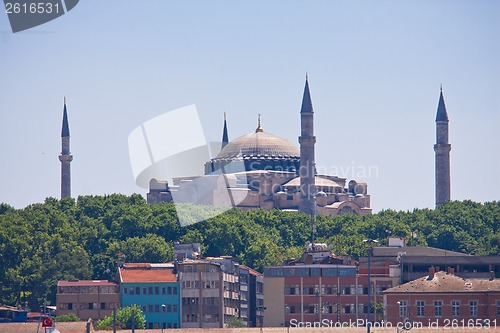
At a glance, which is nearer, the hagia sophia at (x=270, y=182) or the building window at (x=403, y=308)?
the building window at (x=403, y=308)

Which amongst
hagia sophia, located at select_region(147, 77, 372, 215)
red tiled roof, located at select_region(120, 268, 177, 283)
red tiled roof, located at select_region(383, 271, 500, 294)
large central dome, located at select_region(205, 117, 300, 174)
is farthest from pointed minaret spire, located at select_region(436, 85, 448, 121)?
red tiled roof, located at select_region(383, 271, 500, 294)

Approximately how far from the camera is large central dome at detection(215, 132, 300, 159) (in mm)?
183125

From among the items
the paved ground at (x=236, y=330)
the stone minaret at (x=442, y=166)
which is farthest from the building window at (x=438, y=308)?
the stone minaret at (x=442, y=166)

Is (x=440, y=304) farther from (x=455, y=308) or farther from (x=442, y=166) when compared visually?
(x=442, y=166)

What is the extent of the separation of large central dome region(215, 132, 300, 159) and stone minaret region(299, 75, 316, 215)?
1288 centimetres

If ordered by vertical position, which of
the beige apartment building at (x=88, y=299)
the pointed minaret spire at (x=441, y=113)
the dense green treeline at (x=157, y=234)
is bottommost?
the beige apartment building at (x=88, y=299)

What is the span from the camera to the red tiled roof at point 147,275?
113062 millimetres

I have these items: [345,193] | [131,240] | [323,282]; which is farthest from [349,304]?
[345,193]

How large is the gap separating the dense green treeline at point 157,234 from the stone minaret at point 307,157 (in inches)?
275

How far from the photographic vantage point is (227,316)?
112188 mm

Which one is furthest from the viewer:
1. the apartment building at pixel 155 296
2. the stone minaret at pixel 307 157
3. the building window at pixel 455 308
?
the stone minaret at pixel 307 157

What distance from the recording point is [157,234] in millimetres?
146625

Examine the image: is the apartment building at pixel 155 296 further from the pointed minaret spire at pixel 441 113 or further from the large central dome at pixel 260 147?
the large central dome at pixel 260 147

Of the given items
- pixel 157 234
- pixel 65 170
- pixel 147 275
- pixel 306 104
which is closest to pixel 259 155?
pixel 306 104
